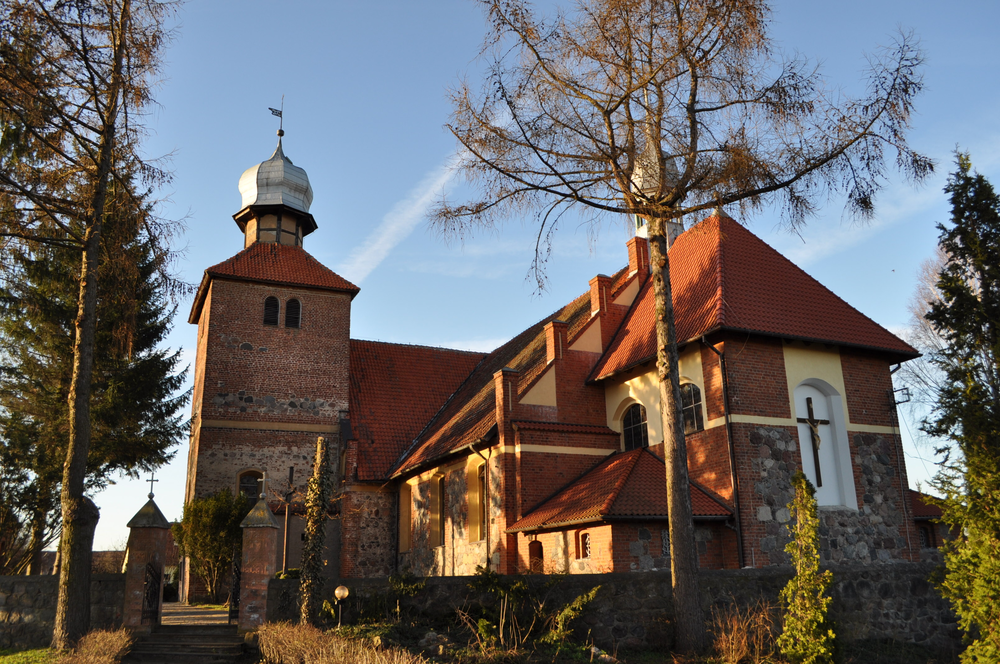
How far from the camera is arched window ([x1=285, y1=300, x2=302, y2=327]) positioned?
72.2ft

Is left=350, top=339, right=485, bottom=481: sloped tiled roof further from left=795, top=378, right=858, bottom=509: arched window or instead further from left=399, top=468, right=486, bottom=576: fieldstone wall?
left=795, top=378, right=858, bottom=509: arched window

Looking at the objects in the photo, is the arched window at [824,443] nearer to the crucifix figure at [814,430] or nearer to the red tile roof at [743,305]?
the crucifix figure at [814,430]

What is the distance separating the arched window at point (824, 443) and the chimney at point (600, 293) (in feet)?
16.4

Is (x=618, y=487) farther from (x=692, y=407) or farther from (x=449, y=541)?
(x=449, y=541)

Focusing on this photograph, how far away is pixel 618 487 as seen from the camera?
13461 millimetres

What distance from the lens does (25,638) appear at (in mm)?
11430

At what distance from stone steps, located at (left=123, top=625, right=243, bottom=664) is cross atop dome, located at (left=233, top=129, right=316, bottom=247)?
44.3 feet

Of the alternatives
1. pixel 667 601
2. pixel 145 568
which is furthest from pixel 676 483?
pixel 145 568

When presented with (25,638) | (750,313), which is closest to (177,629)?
(25,638)

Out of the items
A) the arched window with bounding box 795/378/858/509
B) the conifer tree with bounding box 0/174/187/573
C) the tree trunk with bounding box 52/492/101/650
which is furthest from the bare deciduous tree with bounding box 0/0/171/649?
the arched window with bounding box 795/378/858/509

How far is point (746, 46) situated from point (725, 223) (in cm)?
712

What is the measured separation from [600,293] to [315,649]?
37.5 feet

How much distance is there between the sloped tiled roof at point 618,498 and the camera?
12.9 meters

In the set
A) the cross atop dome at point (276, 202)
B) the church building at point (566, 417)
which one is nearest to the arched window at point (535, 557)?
the church building at point (566, 417)
